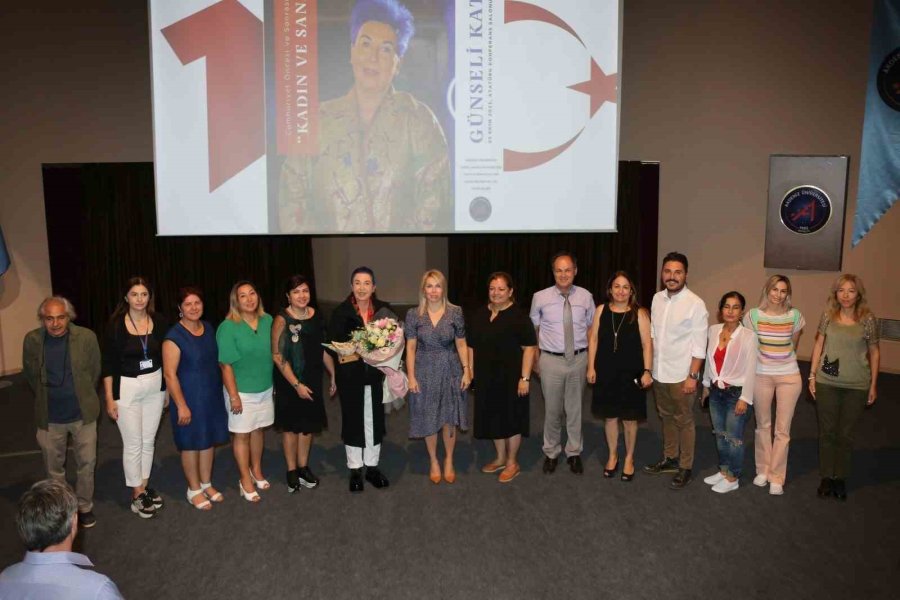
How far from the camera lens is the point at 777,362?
13.5ft

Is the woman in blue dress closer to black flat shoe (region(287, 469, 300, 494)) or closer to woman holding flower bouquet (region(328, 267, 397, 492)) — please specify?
black flat shoe (region(287, 469, 300, 494))

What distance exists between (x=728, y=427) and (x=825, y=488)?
71 centimetres

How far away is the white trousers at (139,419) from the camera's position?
388cm

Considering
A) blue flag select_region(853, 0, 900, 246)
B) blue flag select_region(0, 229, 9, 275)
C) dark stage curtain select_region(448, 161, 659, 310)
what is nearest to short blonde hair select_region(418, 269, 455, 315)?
dark stage curtain select_region(448, 161, 659, 310)

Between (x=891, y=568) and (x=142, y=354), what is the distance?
4.17m

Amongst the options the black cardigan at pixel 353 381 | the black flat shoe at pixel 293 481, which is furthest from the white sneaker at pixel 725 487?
the black flat shoe at pixel 293 481

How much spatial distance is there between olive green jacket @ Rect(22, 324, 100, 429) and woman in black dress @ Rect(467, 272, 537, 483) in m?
2.29

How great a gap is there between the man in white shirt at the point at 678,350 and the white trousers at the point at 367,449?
6.13 feet

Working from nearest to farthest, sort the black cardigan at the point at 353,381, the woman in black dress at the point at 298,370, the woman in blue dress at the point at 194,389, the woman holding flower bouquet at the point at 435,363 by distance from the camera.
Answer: the woman in blue dress at the point at 194,389
the woman in black dress at the point at 298,370
the black cardigan at the point at 353,381
the woman holding flower bouquet at the point at 435,363

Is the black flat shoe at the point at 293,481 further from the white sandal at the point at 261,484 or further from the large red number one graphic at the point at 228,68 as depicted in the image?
the large red number one graphic at the point at 228,68

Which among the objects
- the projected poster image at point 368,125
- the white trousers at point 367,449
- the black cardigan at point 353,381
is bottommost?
the white trousers at point 367,449

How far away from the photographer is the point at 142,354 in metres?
3.89

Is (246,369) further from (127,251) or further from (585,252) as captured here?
(585,252)

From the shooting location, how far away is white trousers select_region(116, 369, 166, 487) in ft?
12.7
